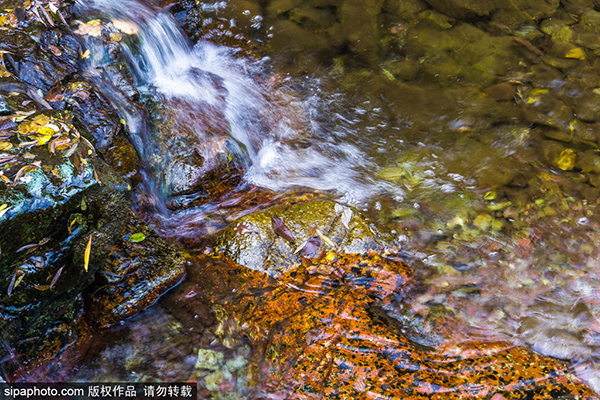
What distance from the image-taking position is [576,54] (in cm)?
620

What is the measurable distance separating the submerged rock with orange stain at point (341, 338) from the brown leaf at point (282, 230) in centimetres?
6

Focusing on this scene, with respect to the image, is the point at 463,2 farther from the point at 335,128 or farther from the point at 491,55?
the point at 335,128

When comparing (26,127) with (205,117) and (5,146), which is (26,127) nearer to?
(5,146)

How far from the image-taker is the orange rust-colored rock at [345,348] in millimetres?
3068

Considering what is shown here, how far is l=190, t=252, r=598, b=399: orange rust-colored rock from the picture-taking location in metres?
3.07

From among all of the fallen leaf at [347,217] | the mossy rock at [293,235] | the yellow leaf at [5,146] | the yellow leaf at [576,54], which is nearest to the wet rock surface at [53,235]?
the yellow leaf at [5,146]

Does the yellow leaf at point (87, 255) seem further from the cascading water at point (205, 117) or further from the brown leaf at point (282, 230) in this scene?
the brown leaf at point (282, 230)

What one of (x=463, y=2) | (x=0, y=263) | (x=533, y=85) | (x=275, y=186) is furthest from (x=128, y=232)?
(x=463, y=2)

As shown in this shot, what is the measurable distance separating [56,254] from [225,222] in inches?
71.9

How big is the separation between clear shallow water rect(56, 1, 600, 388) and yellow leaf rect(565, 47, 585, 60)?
16.5 inches

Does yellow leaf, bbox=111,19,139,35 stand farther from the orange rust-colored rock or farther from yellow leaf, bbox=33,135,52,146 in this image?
the orange rust-colored rock

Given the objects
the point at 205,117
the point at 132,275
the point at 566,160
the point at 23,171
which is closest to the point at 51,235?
the point at 23,171

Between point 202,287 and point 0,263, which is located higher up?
point 0,263

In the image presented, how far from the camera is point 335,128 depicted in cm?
580
